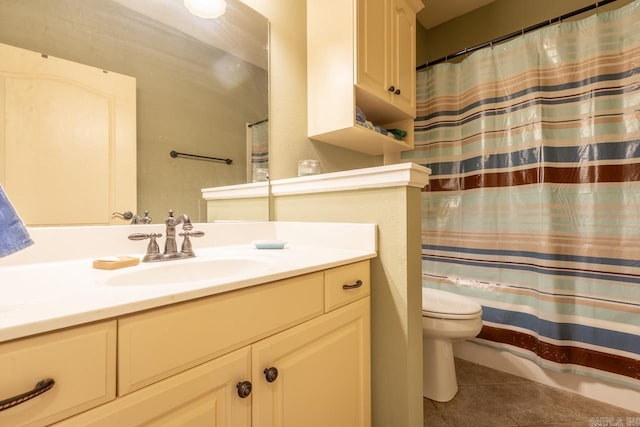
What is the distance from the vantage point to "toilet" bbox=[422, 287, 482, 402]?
130 centimetres

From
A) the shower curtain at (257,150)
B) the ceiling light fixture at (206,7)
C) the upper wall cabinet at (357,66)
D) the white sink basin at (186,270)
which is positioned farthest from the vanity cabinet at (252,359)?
the ceiling light fixture at (206,7)

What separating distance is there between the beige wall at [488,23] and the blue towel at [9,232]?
244 centimetres

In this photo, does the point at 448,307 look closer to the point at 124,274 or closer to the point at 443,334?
the point at 443,334

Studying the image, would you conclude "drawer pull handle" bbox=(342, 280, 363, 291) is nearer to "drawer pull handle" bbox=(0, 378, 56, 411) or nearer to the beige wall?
"drawer pull handle" bbox=(0, 378, 56, 411)

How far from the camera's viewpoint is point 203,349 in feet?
1.71

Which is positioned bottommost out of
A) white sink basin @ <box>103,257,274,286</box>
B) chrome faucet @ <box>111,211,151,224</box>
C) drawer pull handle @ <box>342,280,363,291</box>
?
drawer pull handle @ <box>342,280,363,291</box>

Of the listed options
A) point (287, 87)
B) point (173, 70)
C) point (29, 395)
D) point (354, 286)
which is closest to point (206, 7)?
point (173, 70)

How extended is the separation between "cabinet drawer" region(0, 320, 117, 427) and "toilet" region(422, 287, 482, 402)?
124 cm

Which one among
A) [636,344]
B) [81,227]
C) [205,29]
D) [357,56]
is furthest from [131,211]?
[636,344]

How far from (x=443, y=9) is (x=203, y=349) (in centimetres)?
251

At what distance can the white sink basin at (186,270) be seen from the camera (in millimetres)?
706

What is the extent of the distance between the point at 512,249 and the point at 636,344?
2.00ft

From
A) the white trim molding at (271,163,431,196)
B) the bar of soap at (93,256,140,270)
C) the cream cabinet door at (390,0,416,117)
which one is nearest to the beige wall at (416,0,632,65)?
the cream cabinet door at (390,0,416,117)

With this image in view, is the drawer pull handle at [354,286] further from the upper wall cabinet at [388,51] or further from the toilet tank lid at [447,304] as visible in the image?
the upper wall cabinet at [388,51]
